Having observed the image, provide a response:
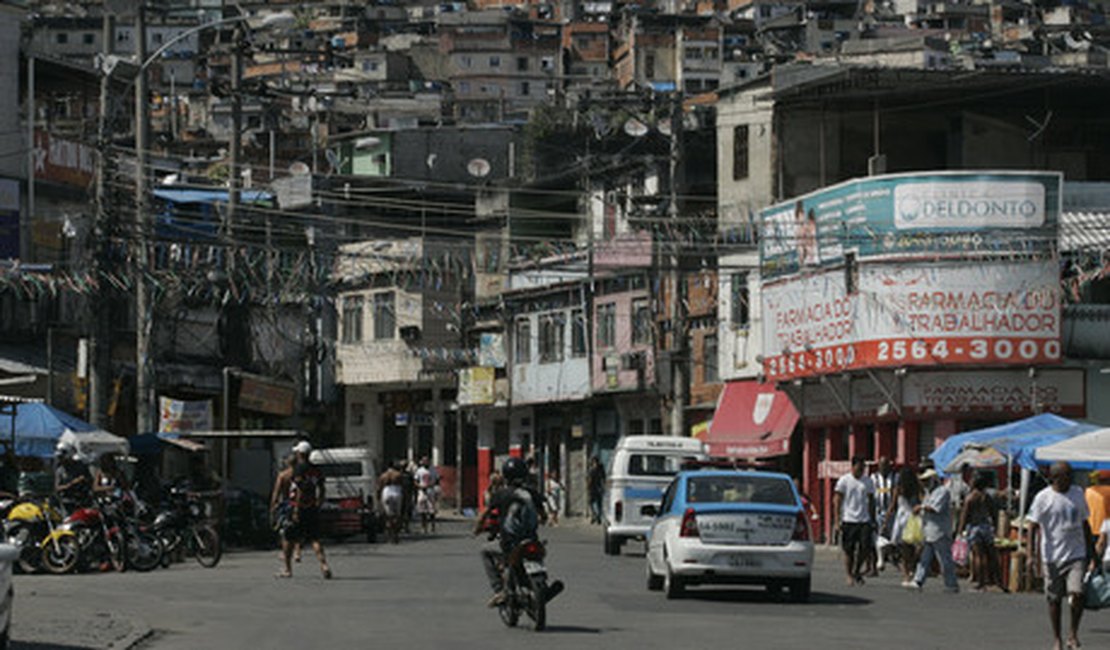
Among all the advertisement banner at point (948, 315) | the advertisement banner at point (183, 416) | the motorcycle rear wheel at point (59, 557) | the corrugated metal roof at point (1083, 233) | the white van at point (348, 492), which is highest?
the corrugated metal roof at point (1083, 233)

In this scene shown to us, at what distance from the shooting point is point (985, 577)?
33438 millimetres

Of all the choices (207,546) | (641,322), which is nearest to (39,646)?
(207,546)

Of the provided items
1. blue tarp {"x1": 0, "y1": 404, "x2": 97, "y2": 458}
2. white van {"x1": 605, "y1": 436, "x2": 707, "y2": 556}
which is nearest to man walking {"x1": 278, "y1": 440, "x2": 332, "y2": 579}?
blue tarp {"x1": 0, "y1": 404, "x2": 97, "y2": 458}

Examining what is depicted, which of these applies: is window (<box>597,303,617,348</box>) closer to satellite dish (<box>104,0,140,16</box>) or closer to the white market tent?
satellite dish (<box>104,0,140,16</box>)

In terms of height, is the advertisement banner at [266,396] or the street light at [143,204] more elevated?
the street light at [143,204]

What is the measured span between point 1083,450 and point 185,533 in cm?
1472

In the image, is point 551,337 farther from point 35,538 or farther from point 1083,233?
point 35,538

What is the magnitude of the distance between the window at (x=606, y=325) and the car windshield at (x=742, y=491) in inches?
1711

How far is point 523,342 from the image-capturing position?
79062 mm

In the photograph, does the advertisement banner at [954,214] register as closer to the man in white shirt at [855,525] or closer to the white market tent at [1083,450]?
the man in white shirt at [855,525]

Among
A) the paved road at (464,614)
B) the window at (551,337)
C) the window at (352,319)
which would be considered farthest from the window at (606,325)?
the paved road at (464,614)

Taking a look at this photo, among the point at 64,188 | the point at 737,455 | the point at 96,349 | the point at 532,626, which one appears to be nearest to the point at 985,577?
the point at 532,626

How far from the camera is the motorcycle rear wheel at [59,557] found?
110ft

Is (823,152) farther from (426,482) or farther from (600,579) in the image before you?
(600,579)
